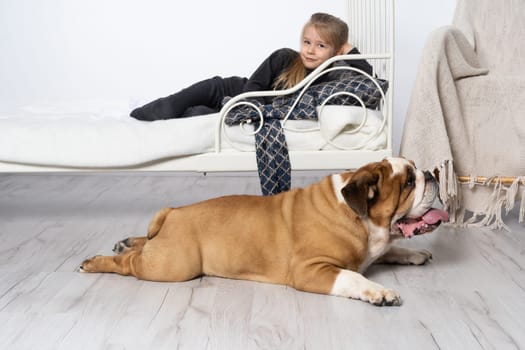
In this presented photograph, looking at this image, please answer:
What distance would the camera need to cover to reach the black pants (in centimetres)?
324

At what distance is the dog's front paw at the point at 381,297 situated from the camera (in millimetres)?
2176

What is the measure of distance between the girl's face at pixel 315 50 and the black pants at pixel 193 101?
0.45 m

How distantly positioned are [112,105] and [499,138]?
6.68 feet

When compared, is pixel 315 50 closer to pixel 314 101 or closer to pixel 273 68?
pixel 273 68

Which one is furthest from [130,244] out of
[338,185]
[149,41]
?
[149,41]

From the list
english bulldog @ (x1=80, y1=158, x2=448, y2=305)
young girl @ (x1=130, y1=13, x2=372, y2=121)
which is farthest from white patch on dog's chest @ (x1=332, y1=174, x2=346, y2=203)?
young girl @ (x1=130, y1=13, x2=372, y2=121)

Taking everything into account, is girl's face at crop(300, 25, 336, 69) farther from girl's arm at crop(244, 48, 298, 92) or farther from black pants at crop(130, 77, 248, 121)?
black pants at crop(130, 77, 248, 121)

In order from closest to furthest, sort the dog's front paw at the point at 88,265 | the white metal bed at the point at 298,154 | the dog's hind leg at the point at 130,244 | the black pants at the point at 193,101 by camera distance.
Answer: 1. the dog's front paw at the point at 88,265
2. the dog's hind leg at the point at 130,244
3. the white metal bed at the point at 298,154
4. the black pants at the point at 193,101

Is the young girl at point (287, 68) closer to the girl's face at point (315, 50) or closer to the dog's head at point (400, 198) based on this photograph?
the girl's face at point (315, 50)

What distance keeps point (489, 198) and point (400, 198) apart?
1.04 metres

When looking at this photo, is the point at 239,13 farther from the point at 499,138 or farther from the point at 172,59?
the point at 499,138

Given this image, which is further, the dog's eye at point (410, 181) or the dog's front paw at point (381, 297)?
the dog's eye at point (410, 181)

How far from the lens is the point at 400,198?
2330 millimetres

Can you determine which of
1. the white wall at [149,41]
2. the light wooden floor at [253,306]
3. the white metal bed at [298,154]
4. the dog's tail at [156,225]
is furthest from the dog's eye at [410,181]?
the white wall at [149,41]
